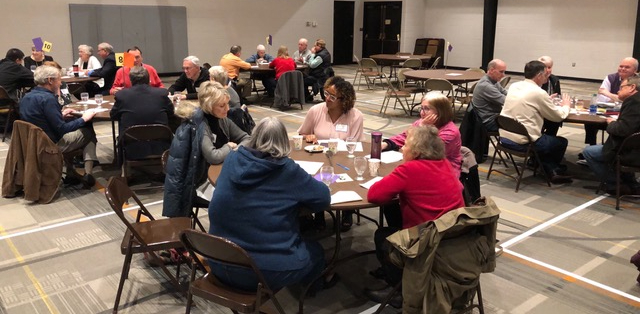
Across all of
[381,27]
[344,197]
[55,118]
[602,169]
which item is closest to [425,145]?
[344,197]

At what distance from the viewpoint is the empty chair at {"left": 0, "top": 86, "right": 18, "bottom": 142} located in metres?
6.74

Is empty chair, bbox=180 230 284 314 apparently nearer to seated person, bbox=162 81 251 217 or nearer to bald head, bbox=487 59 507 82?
seated person, bbox=162 81 251 217

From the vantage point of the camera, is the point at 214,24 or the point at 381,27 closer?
the point at 214,24

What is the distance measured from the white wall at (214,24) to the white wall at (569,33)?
588cm

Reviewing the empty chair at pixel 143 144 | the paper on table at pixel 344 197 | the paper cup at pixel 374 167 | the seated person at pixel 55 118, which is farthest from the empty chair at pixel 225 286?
the seated person at pixel 55 118

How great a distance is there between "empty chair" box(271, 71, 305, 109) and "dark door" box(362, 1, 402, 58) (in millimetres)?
9312

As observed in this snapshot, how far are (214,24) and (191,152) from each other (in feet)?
40.3

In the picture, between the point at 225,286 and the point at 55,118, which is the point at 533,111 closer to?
the point at 225,286

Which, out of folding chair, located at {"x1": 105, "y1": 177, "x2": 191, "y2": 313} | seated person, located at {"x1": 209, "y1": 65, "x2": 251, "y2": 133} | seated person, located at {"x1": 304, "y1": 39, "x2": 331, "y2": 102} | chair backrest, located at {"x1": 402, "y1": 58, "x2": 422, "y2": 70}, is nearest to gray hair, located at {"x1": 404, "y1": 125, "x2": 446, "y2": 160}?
folding chair, located at {"x1": 105, "y1": 177, "x2": 191, "y2": 313}

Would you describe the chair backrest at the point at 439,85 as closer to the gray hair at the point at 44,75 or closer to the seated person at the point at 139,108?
the seated person at the point at 139,108

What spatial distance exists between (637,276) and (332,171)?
2232 millimetres

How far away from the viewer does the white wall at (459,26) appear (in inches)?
645

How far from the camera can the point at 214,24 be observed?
14.9 m

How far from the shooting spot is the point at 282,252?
2.40m
